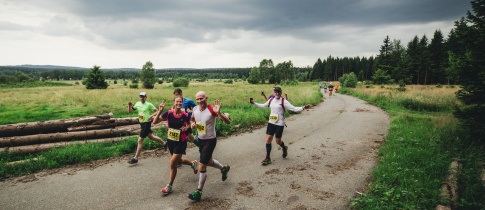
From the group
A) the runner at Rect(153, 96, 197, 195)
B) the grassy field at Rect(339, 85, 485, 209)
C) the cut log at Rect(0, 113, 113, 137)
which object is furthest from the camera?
the cut log at Rect(0, 113, 113, 137)

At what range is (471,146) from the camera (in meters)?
6.31

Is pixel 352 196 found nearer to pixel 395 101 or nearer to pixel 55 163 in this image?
pixel 55 163

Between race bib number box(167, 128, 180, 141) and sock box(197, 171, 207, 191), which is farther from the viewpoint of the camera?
race bib number box(167, 128, 180, 141)

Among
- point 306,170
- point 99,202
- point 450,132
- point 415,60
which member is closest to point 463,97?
point 450,132

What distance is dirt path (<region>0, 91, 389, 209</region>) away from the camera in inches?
156

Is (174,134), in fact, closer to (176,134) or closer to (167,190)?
(176,134)

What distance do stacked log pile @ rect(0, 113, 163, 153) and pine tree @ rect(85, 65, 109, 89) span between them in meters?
53.4

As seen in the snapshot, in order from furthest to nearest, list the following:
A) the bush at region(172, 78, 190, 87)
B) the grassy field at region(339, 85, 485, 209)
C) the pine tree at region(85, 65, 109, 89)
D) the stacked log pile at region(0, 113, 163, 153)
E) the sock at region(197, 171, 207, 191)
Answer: the bush at region(172, 78, 190, 87), the pine tree at region(85, 65, 109, 89), the stacked log pile at region(0, 113, 163, 153), the sock at region(197, 171, 207, 191), the grassy field at region(339, 85, 485, 209)

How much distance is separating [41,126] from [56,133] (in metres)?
0.75

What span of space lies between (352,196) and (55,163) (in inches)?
317

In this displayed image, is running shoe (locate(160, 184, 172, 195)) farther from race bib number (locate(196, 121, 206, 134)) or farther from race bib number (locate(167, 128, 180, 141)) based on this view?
race bib number (locate(196, 121, 206, 134))

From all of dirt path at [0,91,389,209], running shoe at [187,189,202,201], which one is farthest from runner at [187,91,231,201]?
dirt path at [0,91,389,209]

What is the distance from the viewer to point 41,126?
7.72 metres

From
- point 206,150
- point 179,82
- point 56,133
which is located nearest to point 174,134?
point 206,150
